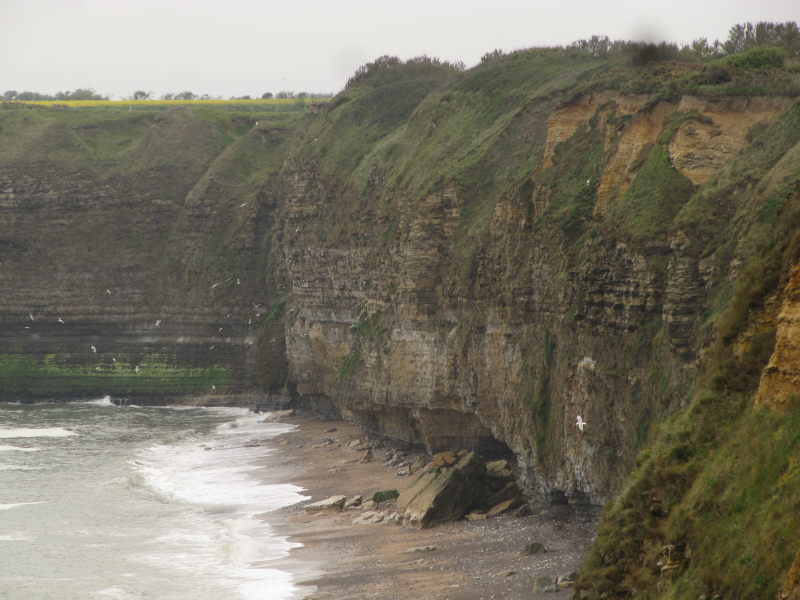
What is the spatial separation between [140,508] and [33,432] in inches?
1153

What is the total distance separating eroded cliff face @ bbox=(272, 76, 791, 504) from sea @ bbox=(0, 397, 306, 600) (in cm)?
847

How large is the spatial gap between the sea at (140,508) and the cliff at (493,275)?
823 centimetres

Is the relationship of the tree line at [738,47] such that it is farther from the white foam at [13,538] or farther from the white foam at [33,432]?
the white foam at [33,432]

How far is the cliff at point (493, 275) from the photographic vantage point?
64.5 ft

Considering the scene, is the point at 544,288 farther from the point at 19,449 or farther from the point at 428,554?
the point at 19,449

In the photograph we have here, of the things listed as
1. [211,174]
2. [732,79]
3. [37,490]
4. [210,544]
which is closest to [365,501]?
[210,544]

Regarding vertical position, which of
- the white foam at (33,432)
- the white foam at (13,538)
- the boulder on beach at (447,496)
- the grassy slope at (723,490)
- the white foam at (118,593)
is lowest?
the white foam at (33,432)

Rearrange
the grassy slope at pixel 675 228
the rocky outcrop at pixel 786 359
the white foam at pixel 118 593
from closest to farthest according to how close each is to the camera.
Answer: the grassy slope at pixel 675 228
the rocky outcrop at pixel 786 359
the white foam at pixel 118 593

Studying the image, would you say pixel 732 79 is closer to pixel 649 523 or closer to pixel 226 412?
pixel 649 523

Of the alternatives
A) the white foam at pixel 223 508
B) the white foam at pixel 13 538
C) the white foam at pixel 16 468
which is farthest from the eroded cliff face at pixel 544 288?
the white foam at pixel 13 538

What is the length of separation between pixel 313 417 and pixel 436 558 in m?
44.1

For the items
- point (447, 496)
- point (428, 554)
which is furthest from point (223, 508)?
point (428, 554)

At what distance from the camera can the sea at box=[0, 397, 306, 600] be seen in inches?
1519

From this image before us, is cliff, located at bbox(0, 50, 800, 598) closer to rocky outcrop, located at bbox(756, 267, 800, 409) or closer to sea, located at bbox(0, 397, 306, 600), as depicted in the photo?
rocky outcrop, located at bbox(756, 267, 800, 409)
